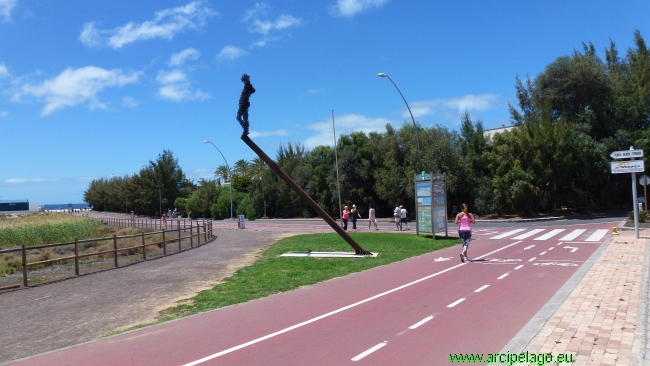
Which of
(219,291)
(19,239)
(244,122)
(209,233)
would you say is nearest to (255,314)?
(219,291)

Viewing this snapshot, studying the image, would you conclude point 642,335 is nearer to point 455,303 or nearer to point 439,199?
point 455,303

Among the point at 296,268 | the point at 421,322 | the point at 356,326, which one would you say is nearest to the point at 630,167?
the point at 296,268

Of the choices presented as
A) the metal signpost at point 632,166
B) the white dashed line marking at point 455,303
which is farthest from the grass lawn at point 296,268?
the metal signpost at point 632,166

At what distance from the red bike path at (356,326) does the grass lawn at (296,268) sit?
25.8 inches

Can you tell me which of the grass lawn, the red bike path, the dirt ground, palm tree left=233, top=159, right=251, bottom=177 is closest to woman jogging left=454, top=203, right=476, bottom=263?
the grass lawn

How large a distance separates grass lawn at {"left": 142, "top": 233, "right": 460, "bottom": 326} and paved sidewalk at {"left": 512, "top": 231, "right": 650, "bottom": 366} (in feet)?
20.1

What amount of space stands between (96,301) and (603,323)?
33.8 ft

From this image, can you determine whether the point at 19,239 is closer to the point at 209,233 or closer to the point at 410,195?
the point at 209,233

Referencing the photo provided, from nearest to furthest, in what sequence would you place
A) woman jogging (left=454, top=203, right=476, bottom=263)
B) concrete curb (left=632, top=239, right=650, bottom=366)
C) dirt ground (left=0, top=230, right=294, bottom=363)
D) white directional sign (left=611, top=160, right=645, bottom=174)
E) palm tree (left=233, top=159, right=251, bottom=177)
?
concrete curb (left=632, top=239, right=650, bottom=366)
dirt ground (left=0, top=230, right=294, bottom=363)
woman jogging (left=454, top=203, right=476, bottom=263)
white directional sign (left=611, top=160, right=645, bottom=174)
palm tree (left=233, top=159, right=251, bottom=177)

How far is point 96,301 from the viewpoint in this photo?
473 inches

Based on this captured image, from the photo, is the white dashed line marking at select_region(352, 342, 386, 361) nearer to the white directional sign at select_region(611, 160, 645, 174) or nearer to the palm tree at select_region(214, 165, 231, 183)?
the white directional sign at select_region(611, 160, 645, 174)

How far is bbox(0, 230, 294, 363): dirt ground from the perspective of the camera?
8727 mm

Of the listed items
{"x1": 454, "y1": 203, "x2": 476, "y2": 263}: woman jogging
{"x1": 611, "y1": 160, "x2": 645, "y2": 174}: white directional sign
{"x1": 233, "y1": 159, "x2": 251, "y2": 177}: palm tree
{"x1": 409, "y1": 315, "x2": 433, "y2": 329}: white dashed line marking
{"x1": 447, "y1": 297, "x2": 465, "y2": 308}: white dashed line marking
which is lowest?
{"x1": 447, "y1": 297, "x2": 465, "y2": 308}: white dashed line marking

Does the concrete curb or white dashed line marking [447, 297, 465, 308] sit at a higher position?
the concrete curb
